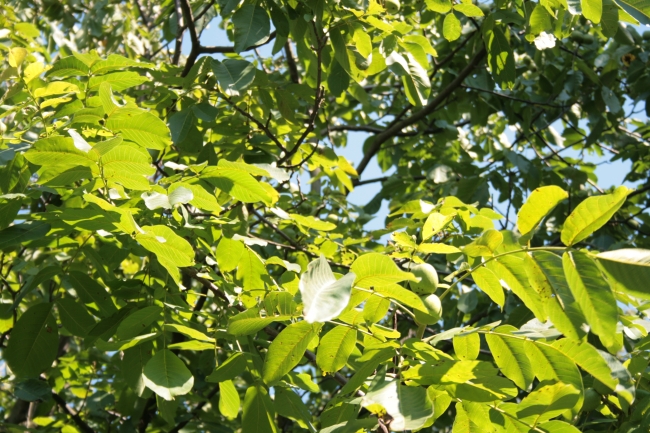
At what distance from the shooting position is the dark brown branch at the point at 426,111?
3.22 metres

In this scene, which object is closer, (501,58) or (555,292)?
(555,292)

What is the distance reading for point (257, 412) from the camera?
143 cm

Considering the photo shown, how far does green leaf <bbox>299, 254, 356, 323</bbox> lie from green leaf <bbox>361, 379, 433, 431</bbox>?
195 millimetres

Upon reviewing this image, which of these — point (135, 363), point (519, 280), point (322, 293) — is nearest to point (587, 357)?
point (519, 280)

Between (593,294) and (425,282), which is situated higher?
(593,294)

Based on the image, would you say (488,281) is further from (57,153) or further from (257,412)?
(57,153)

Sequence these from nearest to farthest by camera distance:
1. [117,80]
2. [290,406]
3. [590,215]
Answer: [590,215] < [290,406] < [117,80]

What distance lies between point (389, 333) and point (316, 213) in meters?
2.09

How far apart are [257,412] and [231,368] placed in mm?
117

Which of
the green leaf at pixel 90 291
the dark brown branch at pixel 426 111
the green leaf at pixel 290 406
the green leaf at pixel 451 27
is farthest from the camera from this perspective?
the dark brown branch at pixel 426 111

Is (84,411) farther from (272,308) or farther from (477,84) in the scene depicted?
(477,84)

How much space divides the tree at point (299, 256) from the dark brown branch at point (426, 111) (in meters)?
0.02

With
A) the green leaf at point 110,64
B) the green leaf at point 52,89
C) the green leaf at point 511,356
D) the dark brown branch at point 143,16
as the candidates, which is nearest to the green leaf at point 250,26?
the green leaf at point 110,64

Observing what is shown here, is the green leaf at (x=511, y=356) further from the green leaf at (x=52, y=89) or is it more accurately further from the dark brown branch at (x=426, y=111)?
the dark brown branch at (x=426, y=111)
